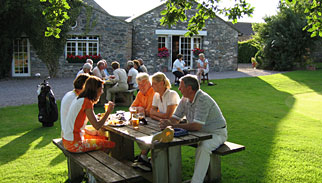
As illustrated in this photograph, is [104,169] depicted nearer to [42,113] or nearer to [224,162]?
[224,162]

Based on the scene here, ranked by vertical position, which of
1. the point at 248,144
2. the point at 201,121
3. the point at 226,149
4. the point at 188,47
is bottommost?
the point at 248,144

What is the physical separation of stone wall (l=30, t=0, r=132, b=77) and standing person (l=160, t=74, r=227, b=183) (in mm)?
15786

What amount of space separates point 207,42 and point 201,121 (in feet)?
62.4

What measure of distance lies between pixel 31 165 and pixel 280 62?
21392 mm

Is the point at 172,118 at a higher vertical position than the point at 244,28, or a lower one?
lower

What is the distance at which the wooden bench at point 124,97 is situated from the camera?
32.2 ft

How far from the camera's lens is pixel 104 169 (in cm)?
363

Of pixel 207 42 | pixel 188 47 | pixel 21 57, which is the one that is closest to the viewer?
pixel 21 57

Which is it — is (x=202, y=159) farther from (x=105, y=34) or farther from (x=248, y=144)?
(x=105, y=34)

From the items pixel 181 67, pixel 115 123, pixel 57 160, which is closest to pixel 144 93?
pixel 115 123

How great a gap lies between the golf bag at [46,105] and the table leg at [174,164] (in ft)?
14.2

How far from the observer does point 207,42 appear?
22.4 metres

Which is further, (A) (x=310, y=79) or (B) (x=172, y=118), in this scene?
(A) (x=310, y=79)

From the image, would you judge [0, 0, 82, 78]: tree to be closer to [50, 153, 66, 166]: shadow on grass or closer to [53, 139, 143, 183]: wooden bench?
[50, 153, 66, 166]: shadow on grass
